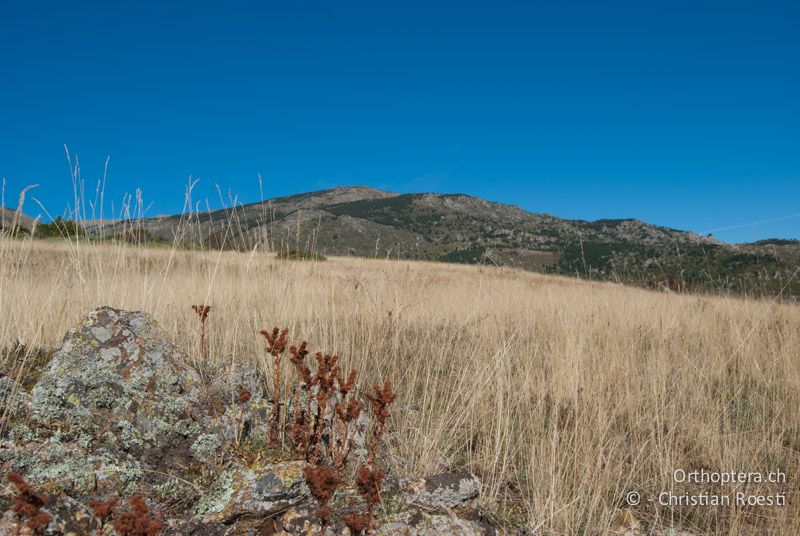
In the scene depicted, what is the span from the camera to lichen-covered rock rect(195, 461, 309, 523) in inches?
64.7

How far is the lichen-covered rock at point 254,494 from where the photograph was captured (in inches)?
64.7

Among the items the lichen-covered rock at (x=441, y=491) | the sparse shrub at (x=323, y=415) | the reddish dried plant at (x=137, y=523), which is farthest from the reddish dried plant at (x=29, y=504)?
the lichen-covered rock at (x=441, y=491)

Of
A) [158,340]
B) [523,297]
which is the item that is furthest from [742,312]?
[158,340]

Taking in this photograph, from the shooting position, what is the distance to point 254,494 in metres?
1.67

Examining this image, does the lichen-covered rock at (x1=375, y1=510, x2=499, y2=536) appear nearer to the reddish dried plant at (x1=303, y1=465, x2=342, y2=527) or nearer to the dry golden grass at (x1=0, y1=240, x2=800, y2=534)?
the dry golden grass at (x1=0, y1=240, x2=800, y2=534)

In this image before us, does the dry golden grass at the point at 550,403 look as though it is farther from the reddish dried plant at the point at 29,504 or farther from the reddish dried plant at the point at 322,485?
the reddish dried plant at the point at 29,504

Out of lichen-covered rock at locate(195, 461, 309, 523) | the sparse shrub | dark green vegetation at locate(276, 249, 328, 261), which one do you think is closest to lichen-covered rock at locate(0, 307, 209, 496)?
lichen-covered rock at locate(195, 461, 309, 523)

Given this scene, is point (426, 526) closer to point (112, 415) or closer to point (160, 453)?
point (160, 453)

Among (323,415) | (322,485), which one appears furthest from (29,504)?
(323,415)

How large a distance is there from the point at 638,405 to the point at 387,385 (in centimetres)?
223

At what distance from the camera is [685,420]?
2.97m

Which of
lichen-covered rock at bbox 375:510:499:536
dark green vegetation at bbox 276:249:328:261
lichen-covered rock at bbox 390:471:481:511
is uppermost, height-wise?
dark green vegetation at bbox 276:249:328:261

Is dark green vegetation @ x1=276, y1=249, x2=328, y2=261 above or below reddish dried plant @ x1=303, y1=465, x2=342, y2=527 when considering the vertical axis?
above

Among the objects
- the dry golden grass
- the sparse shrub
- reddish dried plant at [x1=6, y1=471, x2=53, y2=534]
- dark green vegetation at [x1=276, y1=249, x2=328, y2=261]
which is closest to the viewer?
reddish dried plant at [x1=6, y1=471, x2=53, y2=534]
